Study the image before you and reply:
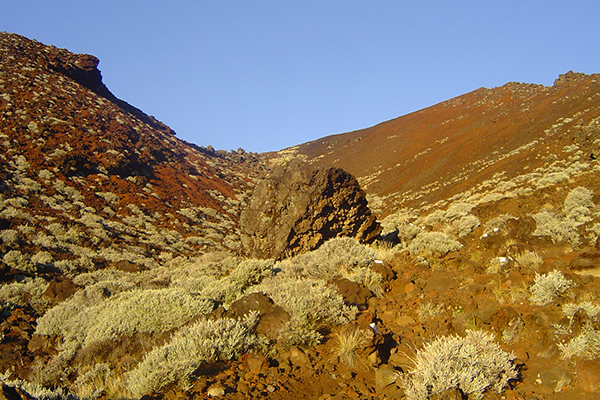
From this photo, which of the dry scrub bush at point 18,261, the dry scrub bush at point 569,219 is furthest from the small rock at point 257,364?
the dry scrub bush at point 18,261

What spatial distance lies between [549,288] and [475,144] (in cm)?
3548

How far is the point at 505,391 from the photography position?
320cm

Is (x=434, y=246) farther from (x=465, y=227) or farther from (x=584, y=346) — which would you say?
(x=584, y=346)

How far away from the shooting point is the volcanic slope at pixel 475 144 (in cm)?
2231

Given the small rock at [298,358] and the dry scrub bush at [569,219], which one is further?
the dry scrub bush at [569,219]

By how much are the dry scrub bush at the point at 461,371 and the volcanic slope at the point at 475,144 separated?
617 inches

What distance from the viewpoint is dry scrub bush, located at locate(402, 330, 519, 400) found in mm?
3062

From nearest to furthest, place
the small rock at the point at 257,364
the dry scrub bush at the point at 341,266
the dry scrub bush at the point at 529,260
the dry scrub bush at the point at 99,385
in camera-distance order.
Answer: the dry scrub bush at the point at 99,385, the small rock at the point at 257,364, the dry scrub bush at the point at 529,260, the dry scrub bush at the point at 341,266

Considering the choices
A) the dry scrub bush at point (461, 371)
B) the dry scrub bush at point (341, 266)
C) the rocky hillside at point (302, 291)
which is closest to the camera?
the dry scrub bush at point (461, 371)

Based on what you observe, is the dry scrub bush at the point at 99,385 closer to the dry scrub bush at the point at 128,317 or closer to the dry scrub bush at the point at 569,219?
the dry scrub bush at the point at 128,317

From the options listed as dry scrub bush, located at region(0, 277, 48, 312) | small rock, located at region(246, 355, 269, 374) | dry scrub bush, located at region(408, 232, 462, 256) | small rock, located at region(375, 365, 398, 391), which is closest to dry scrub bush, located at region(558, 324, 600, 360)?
small rock, located at region(375, 365, 398, 391)

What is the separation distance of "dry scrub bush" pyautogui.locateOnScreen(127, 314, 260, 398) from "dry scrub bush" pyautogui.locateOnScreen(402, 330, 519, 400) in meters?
1.84

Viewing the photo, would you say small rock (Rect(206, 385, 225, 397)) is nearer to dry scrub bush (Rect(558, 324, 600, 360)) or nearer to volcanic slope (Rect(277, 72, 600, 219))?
dry scrub bush (Rect(558, 324, 600, 360))

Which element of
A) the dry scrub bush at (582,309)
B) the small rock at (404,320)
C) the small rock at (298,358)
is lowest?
the small rock at (404,320)
